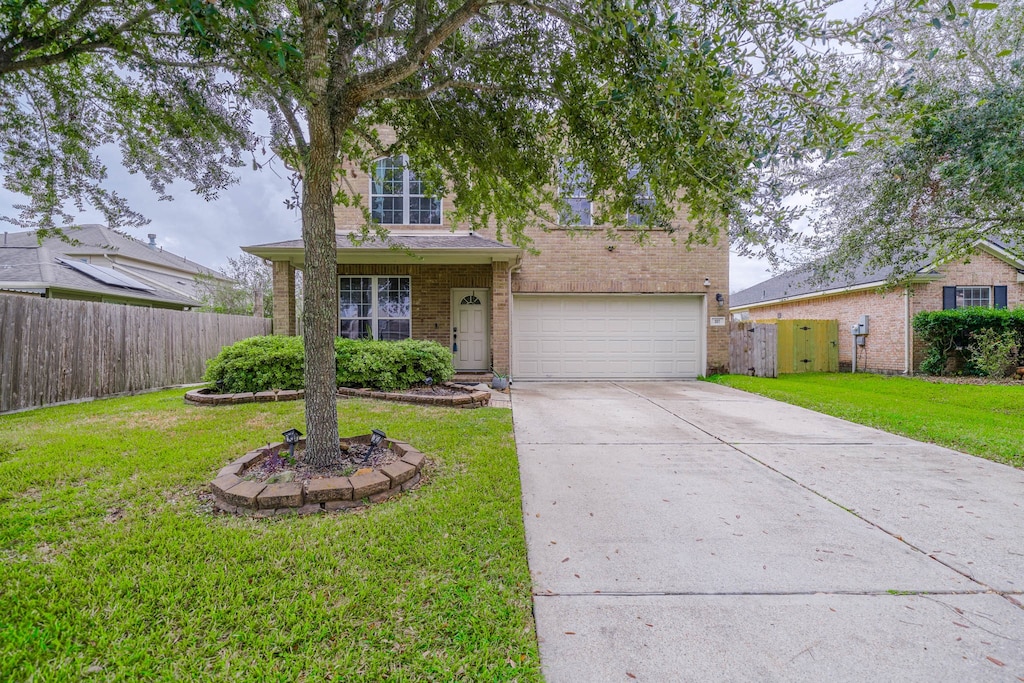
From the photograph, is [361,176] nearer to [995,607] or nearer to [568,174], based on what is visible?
[568,174]

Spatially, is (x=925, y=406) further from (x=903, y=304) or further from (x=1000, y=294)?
(x=1000, y=294)

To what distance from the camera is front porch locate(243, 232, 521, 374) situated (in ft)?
30.0

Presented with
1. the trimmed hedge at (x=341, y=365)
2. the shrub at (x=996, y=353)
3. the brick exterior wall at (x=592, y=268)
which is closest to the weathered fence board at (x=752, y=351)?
the brick exterior wall at (x=592, y=268)

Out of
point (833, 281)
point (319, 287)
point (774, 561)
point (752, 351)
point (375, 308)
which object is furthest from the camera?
point (752, 351)

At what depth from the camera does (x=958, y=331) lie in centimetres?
1105

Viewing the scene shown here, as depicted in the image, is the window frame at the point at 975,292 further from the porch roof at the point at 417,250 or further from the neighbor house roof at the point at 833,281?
the porch roof at the point at 417,250

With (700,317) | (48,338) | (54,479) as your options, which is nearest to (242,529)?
(54,479)

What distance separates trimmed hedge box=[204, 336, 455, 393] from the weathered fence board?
7650 mm

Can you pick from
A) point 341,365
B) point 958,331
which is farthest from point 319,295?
point 958,331

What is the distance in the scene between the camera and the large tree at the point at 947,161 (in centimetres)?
511

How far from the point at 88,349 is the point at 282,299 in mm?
3114

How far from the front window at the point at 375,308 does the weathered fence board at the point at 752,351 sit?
8.22 meters

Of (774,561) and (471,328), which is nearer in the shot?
(774,561)

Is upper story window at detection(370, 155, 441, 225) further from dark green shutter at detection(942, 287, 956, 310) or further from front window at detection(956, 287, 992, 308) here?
front window at detection(956, 287, 992, 308)
